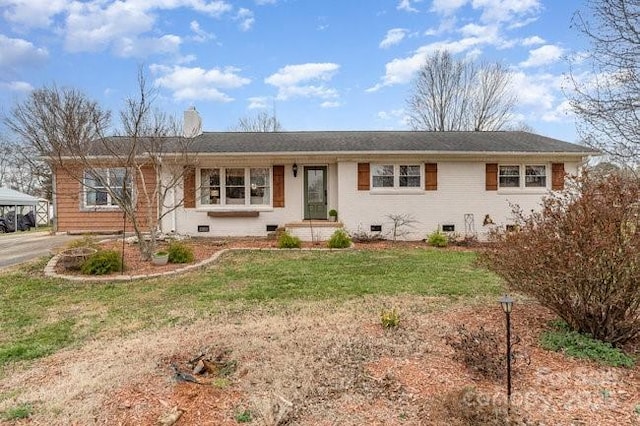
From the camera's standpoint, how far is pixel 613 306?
3414 mm

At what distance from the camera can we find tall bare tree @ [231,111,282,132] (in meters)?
31.6

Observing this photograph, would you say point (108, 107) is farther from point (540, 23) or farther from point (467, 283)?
point (540, 23)

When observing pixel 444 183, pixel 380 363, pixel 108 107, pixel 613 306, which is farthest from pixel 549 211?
pixel 108 107

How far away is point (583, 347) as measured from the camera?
350 centimetres

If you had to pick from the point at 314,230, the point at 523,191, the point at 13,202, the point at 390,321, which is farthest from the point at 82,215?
the point at 523,191

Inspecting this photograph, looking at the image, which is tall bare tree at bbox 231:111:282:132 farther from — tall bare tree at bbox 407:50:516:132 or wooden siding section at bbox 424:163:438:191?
wooden siding section at bbox 424:163:438:191

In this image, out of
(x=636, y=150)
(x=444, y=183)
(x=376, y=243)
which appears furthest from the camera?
(x=444, y=183)

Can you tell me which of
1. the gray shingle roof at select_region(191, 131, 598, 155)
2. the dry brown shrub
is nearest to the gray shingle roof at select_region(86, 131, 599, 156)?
the gray shingle roof at select_region(191, 131, 598, 155)

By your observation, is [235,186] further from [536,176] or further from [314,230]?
[536,176]

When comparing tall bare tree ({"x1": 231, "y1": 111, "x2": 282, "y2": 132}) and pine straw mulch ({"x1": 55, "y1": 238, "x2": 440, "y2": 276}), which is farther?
tall bare tree ({"x1": 231, "y1": 111, "x2": 282, "y2": 132})

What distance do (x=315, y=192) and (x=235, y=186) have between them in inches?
104

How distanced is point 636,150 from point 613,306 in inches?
145

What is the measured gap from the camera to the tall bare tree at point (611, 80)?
18.2 ft

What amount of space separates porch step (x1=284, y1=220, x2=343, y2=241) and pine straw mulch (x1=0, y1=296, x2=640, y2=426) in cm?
738
